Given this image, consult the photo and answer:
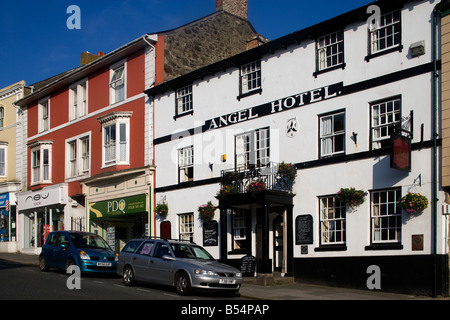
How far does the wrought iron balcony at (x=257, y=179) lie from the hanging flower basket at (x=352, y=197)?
86.2 inches

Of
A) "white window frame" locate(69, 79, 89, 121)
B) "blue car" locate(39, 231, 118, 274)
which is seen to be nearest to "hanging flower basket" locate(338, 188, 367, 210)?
"blue car" locate(39, 231, 118, 274)

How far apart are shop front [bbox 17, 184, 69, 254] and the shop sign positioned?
9.68ft

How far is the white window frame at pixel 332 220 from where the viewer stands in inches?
730

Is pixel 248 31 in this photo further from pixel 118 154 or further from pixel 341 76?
pixel 341 76

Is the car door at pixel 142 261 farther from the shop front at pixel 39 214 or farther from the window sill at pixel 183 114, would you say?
the shop front at pixel 39 214

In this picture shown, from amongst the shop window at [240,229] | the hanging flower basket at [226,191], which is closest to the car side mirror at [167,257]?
the hanging flower basket at [226,191]

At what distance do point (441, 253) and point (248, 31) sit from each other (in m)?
Result: 18.8

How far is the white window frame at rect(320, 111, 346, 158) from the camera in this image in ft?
62.2

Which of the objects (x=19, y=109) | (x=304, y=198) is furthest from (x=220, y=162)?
(x=19, y=109)

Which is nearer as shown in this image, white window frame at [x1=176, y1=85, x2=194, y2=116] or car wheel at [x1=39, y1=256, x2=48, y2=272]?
car wheel at [x1=39, y1=256, x2=48, y2=272]

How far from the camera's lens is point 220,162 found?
22.8m

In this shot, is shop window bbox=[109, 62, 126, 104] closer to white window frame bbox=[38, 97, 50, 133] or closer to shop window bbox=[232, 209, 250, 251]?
white window frame bbox=[38, 97, 50, 133]

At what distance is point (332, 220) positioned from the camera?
61.8 ft

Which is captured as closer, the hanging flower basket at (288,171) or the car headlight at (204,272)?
the car headlight at (204,272)
